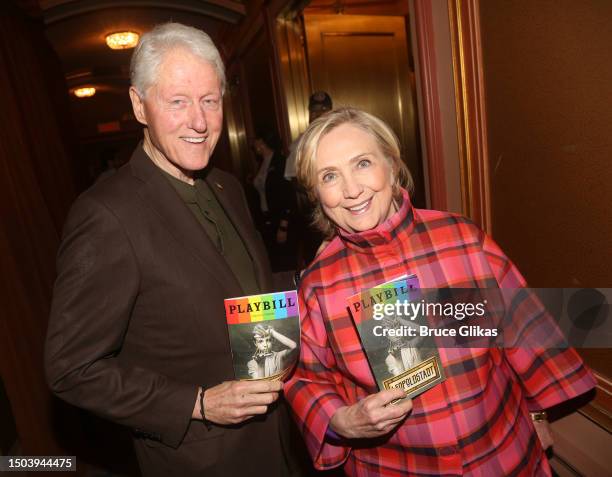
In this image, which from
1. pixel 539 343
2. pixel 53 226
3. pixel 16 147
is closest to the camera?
pixel 539 343

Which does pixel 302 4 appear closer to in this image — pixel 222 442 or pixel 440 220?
pixel 440 220

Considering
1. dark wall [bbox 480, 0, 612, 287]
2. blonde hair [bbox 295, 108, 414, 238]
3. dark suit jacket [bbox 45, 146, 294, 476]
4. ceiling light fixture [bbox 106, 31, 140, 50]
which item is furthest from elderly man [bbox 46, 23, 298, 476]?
ceiling light fixture [bbox 106, 31, 140, 50]

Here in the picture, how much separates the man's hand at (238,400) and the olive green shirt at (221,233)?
33cm

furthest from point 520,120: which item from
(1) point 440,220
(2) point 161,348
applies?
(2) point 161,348

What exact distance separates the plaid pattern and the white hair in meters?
0.79

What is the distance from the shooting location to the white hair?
4.30 ft

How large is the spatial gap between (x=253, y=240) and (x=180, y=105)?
55 centimetres

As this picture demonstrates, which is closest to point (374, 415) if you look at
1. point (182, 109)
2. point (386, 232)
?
point (386, 232)

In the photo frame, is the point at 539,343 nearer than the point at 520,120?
Yes

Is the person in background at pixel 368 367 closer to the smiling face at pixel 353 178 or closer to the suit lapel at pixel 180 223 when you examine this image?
the smiling face at pixel 353 178

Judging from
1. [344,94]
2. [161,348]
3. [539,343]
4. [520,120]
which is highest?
[344,94]

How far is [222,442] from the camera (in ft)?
4.45

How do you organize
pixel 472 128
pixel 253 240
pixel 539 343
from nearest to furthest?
1. pixel 539 343
2. pixel 253 240
3. pixel 472 128

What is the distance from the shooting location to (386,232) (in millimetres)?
1276
